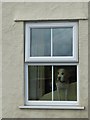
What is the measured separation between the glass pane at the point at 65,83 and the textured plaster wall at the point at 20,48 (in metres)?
0.18

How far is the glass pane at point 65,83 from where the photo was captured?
7164mm

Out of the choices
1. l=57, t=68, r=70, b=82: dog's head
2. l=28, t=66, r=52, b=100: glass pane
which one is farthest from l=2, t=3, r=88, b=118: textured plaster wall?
l=57, t=68, r=70, b=82: dog's head

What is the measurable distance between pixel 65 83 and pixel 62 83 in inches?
2.5

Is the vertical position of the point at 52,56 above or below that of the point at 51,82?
above

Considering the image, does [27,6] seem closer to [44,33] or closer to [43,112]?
[44,33]

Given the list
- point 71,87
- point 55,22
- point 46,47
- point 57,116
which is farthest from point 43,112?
point 55,22

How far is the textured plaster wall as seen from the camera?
706 centimetres

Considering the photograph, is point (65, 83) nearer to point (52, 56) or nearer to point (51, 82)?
point (51, 82)

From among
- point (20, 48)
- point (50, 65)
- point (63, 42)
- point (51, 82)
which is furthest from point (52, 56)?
point (20, 48)

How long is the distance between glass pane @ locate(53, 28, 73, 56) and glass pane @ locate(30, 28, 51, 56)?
13 centimetres

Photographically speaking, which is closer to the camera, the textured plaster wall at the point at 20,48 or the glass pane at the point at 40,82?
the textured plaster wall at the point at 20,48

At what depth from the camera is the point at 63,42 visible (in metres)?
7.19

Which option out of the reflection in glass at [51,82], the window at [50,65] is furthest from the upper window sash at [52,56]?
the reflection in glass at [51,82]

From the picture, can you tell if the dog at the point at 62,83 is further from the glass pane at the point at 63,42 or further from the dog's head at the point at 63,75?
the glass pane at the point at 63,42
